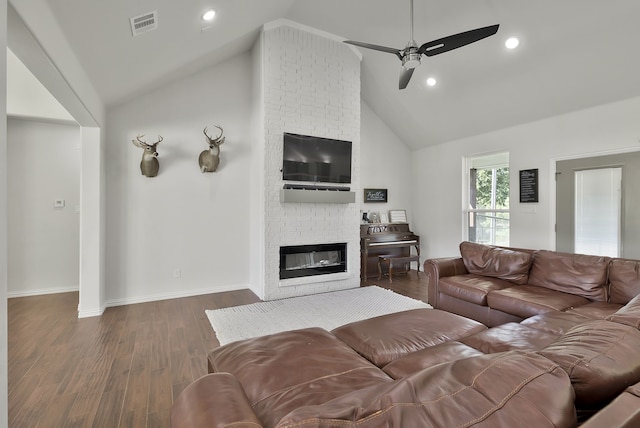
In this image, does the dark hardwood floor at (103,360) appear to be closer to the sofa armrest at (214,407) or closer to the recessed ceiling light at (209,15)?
the sofa armrest at (214,407)

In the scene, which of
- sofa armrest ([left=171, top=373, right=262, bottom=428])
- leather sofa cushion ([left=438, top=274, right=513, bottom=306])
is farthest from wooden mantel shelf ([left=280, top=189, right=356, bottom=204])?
sofa armrest ([left=171, top=373, right=262, bottom=428])

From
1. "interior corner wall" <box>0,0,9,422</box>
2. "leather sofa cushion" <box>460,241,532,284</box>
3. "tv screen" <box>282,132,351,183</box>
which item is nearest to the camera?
"interior corner wall" <box>0,0,9,422</box>

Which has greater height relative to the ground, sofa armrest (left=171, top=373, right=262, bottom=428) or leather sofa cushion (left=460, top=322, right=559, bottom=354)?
sofa armrest (left=171, top=373, right=262, bottom=428)

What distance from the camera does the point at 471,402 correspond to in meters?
0.68

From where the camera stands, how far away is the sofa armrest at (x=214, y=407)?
35.9 inches

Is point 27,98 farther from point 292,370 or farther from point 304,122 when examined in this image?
point 292,370

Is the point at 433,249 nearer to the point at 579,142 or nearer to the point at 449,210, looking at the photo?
the point at 449,210

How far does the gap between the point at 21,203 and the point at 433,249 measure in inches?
270

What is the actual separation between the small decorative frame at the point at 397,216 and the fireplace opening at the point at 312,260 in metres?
1.79

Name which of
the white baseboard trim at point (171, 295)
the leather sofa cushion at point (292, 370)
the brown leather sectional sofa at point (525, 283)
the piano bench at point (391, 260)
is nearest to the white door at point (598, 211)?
the brown leather sectional sofa at point (525, 283)

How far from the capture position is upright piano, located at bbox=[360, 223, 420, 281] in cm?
567

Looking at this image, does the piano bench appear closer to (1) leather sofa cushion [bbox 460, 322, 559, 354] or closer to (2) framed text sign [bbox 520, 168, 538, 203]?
(2) framed text sign [bbox 520, 168, 538, 203]

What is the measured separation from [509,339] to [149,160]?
4.46m

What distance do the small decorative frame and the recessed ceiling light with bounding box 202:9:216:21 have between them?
4.62m
